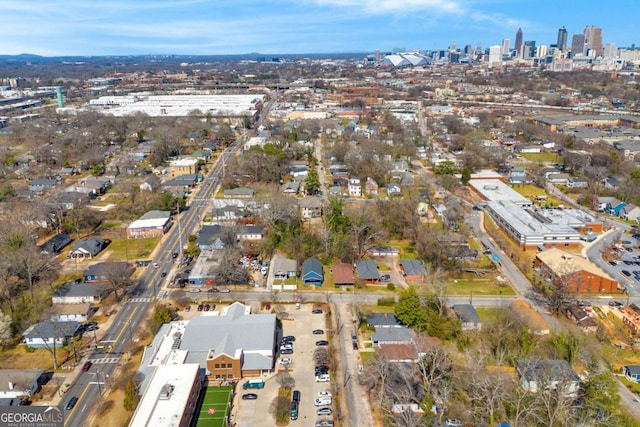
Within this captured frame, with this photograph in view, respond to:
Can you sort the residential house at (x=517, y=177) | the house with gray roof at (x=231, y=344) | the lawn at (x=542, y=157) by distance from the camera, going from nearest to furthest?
the house with gray roof at (x=231, y=344), the residential house at (x=517, y=177), the lawn at (x=542, y=157)

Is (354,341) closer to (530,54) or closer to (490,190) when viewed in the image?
(490,190)

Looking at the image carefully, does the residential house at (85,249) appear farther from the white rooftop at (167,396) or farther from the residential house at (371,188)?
the residential house at (371,188)

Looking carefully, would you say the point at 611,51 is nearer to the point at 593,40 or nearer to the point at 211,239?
the point at 593,40

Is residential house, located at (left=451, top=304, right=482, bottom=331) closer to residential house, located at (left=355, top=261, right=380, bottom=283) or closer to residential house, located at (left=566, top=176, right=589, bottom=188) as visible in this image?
residential house, located at (left=355, top=261, right=380, bottom=283)

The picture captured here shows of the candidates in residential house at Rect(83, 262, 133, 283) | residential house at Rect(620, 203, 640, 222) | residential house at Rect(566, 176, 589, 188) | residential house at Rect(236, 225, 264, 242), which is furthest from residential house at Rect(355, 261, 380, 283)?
residential house at Rect(566, 176, 589, 188)

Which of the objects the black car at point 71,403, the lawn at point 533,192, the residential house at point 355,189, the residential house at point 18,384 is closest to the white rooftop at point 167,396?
the black car at point 71,403
